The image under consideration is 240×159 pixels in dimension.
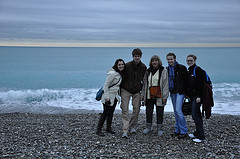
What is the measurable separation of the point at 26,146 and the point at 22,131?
4.70 ft

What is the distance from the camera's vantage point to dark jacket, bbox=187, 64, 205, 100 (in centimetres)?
534

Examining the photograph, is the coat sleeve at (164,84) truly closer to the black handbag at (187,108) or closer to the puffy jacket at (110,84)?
the black handbag at (187,108)

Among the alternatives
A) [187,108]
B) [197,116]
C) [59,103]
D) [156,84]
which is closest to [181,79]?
[156,84]

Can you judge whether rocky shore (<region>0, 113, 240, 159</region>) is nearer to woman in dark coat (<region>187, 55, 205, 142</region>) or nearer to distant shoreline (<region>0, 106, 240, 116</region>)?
woman in dark coat (<region>187, 55, 205, 142</region>)

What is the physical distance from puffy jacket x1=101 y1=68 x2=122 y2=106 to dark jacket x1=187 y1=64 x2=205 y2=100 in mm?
1774

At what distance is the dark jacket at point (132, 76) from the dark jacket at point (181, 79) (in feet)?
2.99

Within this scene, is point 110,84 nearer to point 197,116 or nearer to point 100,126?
point 100,126

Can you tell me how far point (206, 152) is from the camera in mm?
5203

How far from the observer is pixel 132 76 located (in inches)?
235

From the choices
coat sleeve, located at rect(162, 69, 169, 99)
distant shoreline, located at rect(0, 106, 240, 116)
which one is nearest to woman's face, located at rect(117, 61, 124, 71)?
coat sleeve, located at rect(162, 69, 169, 99)

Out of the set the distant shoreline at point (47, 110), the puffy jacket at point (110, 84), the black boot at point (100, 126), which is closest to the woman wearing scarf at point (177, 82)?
the puffy jacket at point (110, 84)

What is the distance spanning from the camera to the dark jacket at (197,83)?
5340 mm

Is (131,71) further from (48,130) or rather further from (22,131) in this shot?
(22,131)

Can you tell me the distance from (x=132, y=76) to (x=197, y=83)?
163cm
